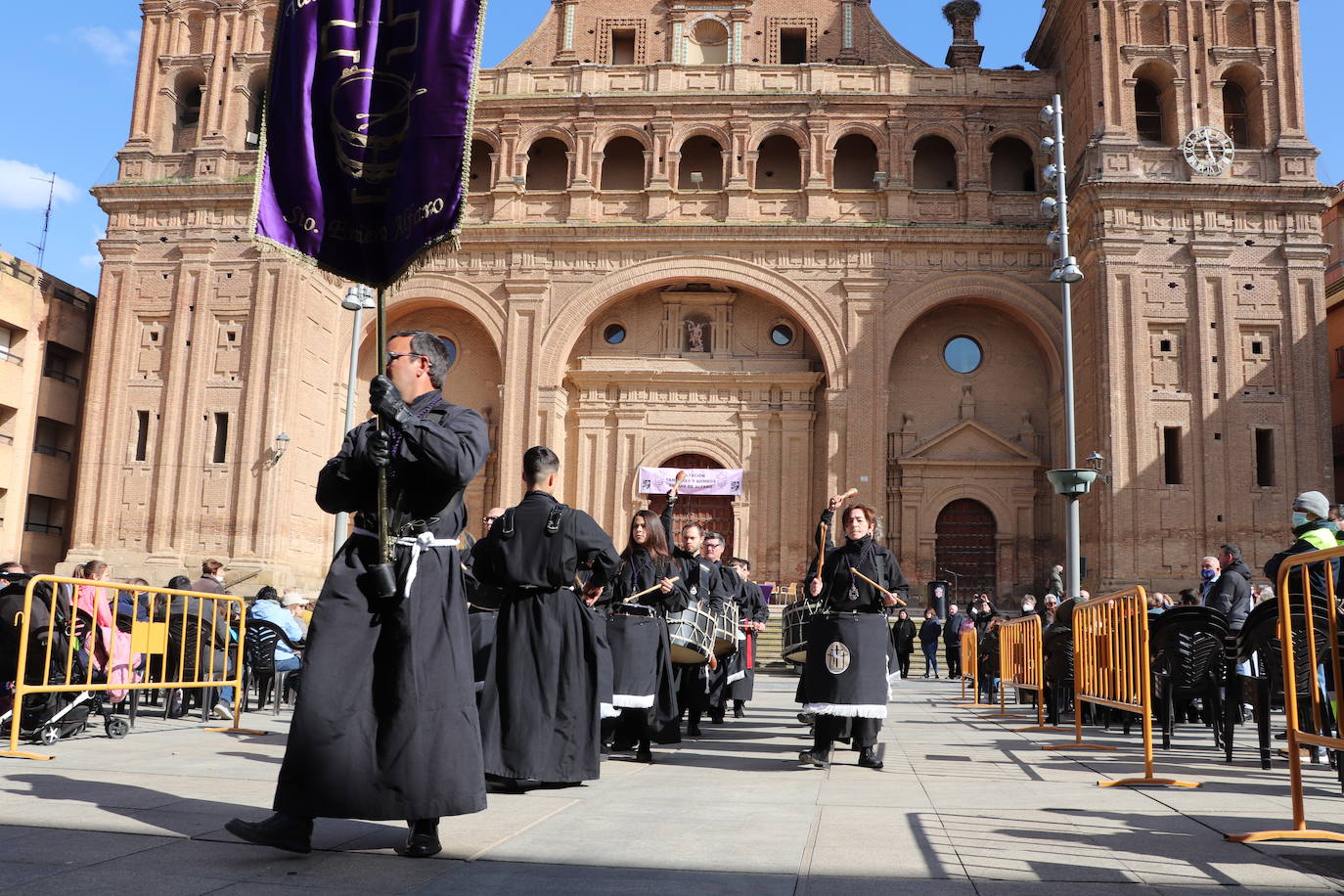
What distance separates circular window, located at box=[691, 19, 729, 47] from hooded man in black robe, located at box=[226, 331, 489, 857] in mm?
28662

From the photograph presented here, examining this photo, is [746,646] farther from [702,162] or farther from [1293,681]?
[702,162]

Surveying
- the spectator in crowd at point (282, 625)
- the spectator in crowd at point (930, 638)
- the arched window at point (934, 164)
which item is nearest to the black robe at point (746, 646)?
the spectator in crowd at point (282, 625)

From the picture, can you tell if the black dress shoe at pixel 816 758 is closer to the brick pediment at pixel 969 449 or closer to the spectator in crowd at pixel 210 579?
the spectator in crowd at pixel 210 579

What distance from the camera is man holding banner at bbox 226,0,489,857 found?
403 centimetres

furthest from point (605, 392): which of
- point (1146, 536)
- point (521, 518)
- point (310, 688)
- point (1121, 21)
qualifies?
point (310, 688)

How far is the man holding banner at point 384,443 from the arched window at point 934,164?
88.6 ft

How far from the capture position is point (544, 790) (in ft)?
19.7

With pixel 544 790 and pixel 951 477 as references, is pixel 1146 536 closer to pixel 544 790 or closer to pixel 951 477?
pixel 951 477

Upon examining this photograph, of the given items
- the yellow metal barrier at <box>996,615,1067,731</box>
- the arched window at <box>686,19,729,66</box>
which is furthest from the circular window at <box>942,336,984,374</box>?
the yellow metal barrier at <box>996,615,1067,731</box>

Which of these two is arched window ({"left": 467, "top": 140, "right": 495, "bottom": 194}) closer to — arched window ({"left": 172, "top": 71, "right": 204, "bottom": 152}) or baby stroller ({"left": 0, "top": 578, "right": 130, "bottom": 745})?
arched window ({"left": 172, "top": 71, "right": 204, "bottom": 152})

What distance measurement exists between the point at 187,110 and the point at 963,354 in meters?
21.7

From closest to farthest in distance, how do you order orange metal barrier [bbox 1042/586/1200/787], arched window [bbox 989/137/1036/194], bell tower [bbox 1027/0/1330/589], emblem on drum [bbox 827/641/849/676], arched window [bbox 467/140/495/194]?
orange metal barrier [bbox 1042/586/1200/787]
emblem on drum [bbox 827/641/849/676]
bell tower [bbox 1027/0/1330/589]
arched window [bbox 989/137/1036/194]
arched window [bbox 467/140/495/194]

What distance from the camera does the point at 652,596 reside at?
830 cm

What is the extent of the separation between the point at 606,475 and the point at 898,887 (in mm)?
25945
